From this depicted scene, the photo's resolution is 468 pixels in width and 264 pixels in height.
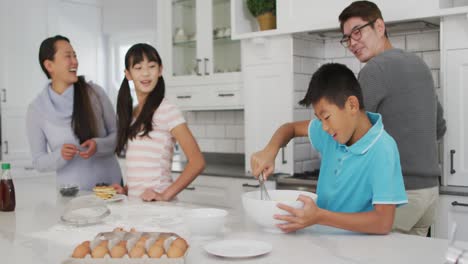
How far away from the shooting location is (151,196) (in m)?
2.05

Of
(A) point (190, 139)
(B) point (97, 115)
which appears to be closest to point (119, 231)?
(A) point (190, 139)

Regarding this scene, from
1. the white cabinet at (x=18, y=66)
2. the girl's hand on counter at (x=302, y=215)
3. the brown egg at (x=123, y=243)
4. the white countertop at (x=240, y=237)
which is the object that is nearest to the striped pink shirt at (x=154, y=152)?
the white countertop at (x=240, y=237)

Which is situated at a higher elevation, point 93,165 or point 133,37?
point 133,37

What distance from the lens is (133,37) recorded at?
5645mm

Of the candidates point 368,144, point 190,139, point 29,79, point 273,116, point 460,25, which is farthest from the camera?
point 29,79

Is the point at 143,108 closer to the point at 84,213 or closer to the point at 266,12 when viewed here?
the point at 84,213

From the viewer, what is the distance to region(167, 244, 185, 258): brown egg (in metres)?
1.12

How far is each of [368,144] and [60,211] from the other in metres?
1.16

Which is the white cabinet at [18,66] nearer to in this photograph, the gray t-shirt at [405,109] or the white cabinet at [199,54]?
the white cabinet at [199,54]

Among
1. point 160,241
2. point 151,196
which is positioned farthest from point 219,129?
point 160,241

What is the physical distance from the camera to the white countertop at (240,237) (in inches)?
49.0

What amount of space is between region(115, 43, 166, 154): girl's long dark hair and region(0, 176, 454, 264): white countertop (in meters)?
0.40

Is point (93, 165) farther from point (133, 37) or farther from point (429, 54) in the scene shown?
point (133, 37)

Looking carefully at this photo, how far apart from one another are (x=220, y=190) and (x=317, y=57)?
43.5 inches
